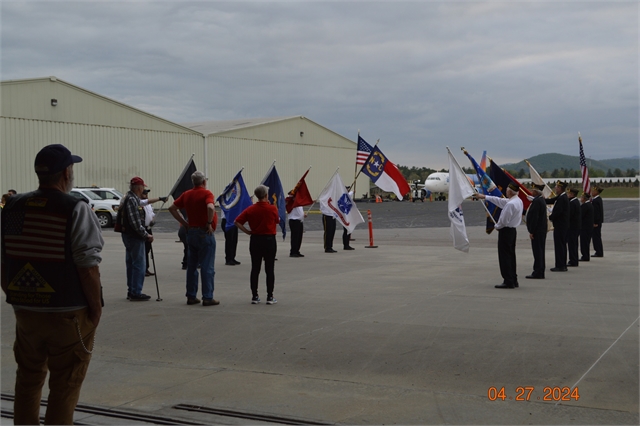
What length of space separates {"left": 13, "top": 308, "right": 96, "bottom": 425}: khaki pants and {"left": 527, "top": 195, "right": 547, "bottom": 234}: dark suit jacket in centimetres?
1143

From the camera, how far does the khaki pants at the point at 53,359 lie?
445 cm

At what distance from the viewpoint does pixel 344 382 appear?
673cm

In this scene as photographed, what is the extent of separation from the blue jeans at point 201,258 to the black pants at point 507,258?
17.1ft

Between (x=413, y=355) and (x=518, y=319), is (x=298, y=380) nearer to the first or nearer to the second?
(x=413, y=355)

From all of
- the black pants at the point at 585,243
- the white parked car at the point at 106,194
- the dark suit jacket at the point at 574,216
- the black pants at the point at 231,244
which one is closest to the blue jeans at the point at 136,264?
the black pants at the point at 231,244

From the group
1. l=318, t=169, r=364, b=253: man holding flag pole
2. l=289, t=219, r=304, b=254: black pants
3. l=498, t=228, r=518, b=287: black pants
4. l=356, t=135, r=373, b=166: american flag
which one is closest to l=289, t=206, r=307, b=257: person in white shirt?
l=289, t=219, r=304, b=254: black pants

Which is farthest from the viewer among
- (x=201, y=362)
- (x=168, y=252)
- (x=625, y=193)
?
(x=625, y=193)

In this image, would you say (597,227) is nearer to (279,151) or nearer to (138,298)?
(138,298)

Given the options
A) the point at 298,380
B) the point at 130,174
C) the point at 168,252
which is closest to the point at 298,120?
the point at 130,174

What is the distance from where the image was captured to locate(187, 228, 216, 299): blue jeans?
10.9 meters

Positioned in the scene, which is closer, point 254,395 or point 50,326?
point 50,326

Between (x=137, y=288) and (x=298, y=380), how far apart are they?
5.52 metres
